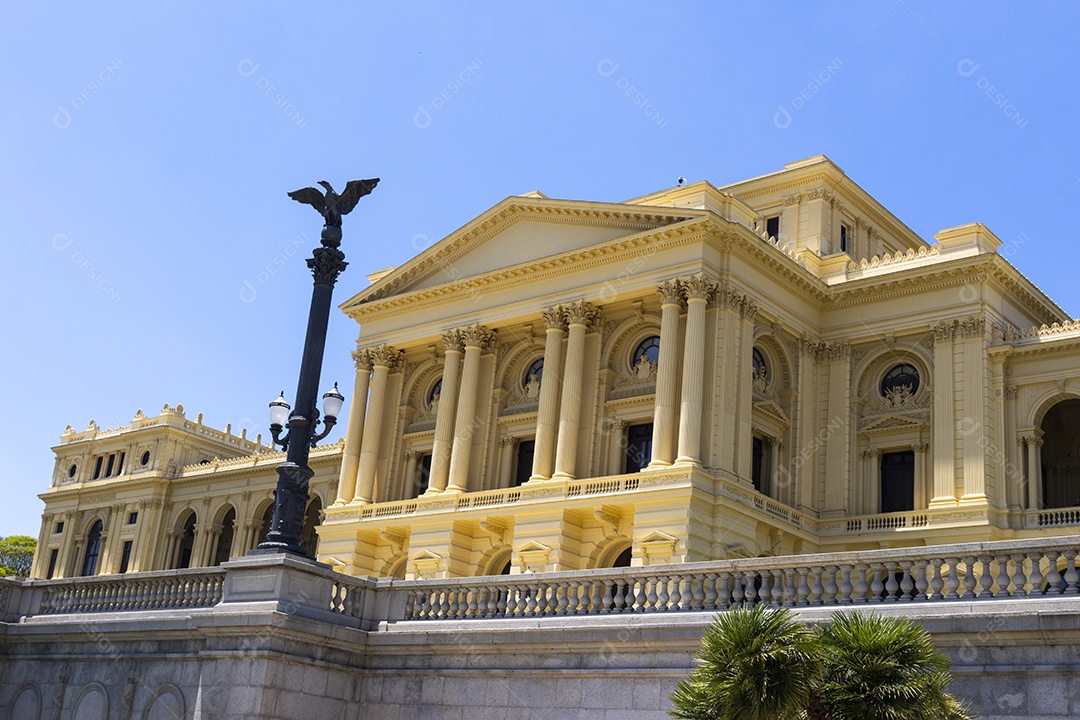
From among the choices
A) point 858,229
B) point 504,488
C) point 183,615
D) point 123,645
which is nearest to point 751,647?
point 183,615

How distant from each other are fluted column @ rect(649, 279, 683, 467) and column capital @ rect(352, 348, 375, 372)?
13545mm

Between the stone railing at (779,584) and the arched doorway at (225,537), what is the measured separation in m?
54.6

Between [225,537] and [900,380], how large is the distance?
1700 inches

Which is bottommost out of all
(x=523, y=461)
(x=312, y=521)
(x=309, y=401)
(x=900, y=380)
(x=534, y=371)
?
(x=309, y=401)

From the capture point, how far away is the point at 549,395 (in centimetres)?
4225

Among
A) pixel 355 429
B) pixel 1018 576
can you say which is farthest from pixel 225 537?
pixel 1018 576

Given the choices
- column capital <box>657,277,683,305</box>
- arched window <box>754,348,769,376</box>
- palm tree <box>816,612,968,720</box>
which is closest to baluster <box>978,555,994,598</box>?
palm tree <box>816,612,968,720</box>

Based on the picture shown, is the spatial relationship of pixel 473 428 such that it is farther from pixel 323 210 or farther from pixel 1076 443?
pixel 323 210

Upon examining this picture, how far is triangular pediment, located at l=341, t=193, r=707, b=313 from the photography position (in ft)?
137

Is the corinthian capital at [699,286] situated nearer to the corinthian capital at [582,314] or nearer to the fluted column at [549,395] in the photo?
the corinthian capital at [582,314]

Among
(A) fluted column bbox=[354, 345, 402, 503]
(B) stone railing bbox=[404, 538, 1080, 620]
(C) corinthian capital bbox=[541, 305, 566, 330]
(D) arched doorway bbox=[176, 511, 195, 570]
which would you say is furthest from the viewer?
(D) arched doorway bbox=[176, 511, 195, 570]

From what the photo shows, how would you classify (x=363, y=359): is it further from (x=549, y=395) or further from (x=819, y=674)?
(x=819, y=674)

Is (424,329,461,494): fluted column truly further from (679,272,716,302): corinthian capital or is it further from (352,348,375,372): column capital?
(679,272,716,302): corinthian capital

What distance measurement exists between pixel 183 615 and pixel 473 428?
26813mm
